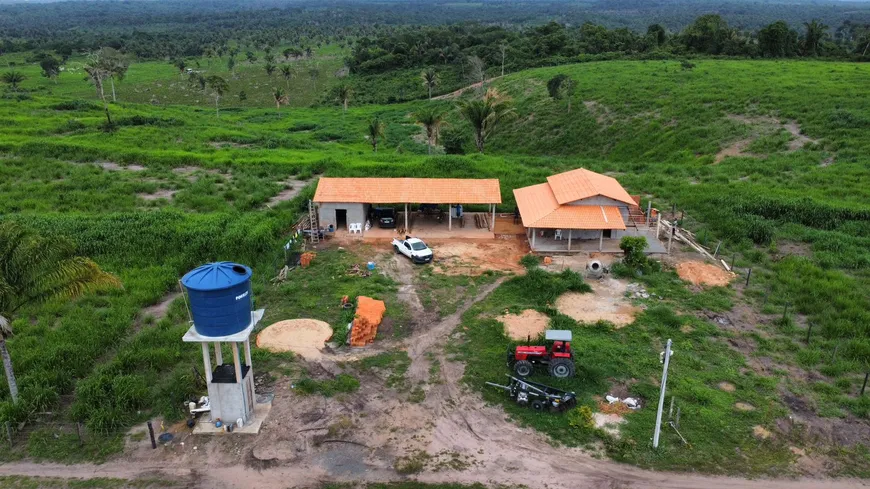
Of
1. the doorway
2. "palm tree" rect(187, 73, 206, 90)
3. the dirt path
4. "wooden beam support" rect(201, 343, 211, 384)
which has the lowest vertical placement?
the doorway

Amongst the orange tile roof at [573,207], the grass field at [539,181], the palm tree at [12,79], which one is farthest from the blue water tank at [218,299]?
the palm tree at [12,79]

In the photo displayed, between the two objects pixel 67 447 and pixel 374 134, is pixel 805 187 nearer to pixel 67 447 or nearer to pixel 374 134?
pixel 374 134

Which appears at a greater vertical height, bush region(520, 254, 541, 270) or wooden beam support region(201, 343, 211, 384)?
wooden beam support region(201, 343, 211, 384)

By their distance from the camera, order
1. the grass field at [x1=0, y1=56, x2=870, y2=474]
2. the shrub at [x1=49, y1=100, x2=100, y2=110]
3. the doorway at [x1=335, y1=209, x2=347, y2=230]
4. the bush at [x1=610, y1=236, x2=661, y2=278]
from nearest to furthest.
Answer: the grass field at [x1=0, y1=56, x2=870, y2=474], the bush at [x1=610, y1=236, x2=661, y2=278], the doorway at [x1=335, y1=209, x2=347, y2=230], the shrub at [x1=49, y1=100, x2=100, y2=110]

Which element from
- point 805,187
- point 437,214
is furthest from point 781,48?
point 437,214

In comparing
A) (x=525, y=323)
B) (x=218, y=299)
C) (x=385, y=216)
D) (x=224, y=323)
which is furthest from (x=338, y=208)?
(x=218, y=299)

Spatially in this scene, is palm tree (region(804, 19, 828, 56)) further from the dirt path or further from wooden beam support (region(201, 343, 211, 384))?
wooden beam support (region(201, 343, 211, 384))

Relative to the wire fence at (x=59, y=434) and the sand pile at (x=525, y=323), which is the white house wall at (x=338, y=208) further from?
the wire fence at (x=59, y=434)

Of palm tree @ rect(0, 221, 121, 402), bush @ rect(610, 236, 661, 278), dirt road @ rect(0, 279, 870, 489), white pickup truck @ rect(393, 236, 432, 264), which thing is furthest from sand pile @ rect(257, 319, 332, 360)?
bush @ rect(610, 236, 661, 278)
